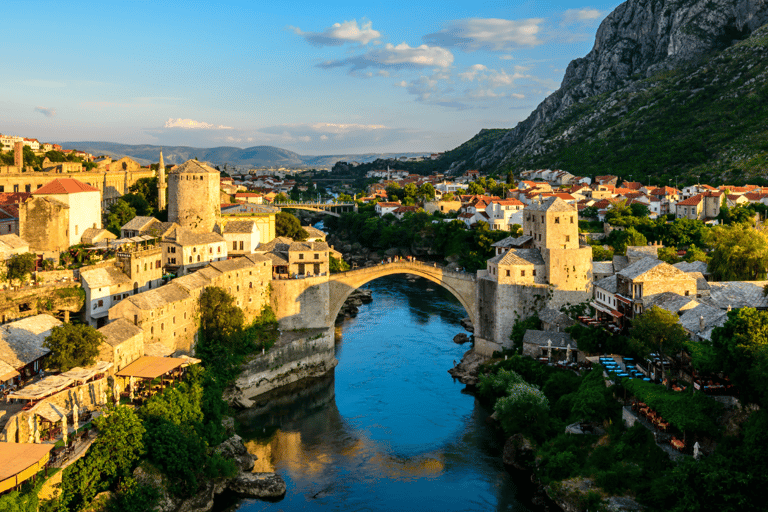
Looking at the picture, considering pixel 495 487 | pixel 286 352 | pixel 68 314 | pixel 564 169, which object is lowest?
pixel 495 487

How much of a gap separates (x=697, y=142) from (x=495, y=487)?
7210 cm

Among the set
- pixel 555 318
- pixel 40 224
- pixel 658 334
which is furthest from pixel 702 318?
pixel 40 224

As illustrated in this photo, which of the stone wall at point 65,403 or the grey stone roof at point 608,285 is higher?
the grey stone roof at point 608,285

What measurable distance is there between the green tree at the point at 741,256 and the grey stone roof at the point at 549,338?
10418 millimetres

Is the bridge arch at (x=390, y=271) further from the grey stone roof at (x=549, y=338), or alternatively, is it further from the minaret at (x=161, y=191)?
the minaret at (x=161, y=191)

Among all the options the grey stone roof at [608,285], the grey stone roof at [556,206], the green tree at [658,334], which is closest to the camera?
the green tree at [658,334]

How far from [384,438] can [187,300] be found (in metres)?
12.1

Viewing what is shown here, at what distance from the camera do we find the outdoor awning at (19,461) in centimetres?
1769

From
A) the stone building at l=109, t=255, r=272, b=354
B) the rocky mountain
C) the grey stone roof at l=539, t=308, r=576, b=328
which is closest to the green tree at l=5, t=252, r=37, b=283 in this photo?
the stone building at l=109, t=255, r=272, b=354

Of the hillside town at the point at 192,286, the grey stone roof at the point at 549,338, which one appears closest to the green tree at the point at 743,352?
the hillside town at the point at 192,286

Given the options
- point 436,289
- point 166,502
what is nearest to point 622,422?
point 166,502

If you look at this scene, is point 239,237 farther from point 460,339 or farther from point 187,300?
point 460,339

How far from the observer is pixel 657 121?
94.9 meters

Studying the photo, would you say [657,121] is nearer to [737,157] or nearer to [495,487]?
[737,157]
